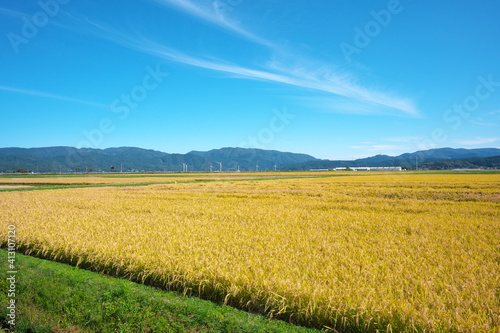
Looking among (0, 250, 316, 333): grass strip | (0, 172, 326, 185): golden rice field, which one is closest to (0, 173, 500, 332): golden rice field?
(0, 250, 316, 333): grass strip

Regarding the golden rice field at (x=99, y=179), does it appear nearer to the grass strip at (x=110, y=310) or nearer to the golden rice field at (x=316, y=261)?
the golden rice field at (x=316, y=261)

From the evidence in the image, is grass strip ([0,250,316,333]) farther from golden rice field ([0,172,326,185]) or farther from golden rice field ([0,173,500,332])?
golden rice field ([0,172,326,185])

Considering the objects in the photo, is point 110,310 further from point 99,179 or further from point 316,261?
point 99,179

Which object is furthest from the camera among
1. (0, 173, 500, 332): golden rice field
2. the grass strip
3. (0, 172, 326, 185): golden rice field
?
(0, 172, 326, 185): golden rice field

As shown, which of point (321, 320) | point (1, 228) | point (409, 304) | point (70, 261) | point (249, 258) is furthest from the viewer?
point (1, 228)

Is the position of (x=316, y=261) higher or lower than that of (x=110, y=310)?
higher

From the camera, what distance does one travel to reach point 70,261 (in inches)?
350

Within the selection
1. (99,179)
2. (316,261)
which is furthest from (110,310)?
(99,179)

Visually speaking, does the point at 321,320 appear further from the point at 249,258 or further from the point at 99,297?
the point at 99,297

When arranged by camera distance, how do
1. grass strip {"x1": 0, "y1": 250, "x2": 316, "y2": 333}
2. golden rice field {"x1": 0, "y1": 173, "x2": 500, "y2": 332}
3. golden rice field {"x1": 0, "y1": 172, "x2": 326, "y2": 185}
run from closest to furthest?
golden rice field {"x1": 0, "y1": 173, "x2": 500, "y2": 332} < grass strip {"x1": 0, "y1": 250, "x2": 316, "y2": 333} < golden rice field {"x1": 0, "y1": 172, "x2": 326, "y2": 185}

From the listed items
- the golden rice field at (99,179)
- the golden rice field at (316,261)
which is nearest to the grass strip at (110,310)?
the golden rice field at (316,261)

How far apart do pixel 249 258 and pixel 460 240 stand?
704 cm

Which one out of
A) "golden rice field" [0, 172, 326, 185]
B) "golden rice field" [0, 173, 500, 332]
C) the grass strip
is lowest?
"golden rice field" [0, 172, 326, 185]

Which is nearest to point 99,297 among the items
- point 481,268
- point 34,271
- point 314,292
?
point 34,271
